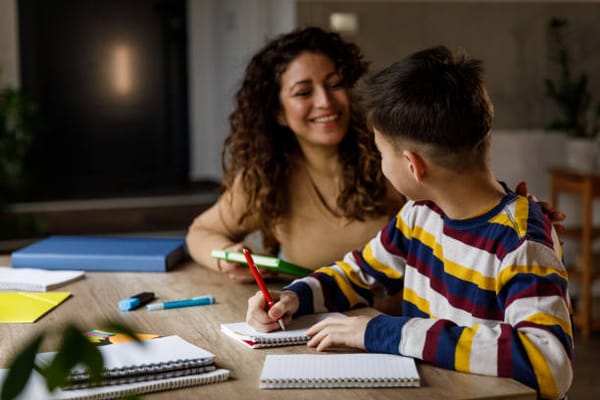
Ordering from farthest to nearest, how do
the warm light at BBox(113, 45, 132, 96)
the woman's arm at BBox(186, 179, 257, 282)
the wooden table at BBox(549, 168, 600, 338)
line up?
1. the warm light at BBox(113, 45, 132, 96)
2. the wooden table at BBox(549, 168, 600, 338)
3. the woman's arm at BBox(186, 179, 257, 282)

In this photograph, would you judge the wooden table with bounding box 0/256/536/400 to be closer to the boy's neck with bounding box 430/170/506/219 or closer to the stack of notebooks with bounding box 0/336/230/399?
the stack of notebooks with bounding box 0/336/230/399

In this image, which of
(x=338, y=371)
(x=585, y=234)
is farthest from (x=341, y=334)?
(x=585, y=234)

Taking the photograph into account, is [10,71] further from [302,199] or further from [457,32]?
[302,199]

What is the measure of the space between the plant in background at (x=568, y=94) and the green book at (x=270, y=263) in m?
2.81

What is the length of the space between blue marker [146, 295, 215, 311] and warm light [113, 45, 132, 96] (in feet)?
15.2

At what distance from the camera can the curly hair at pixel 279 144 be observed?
6.57 ft

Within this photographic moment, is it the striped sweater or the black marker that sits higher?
the striped sweater

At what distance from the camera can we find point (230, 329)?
132 centimetres

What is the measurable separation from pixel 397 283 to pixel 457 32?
114 inches

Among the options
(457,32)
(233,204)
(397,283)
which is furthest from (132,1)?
(397,283)

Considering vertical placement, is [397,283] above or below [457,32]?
below

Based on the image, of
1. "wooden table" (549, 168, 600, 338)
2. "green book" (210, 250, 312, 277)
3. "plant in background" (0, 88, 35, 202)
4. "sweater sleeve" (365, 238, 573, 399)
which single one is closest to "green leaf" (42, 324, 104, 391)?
"sweater sleeve" (365, 238, 573, 399)

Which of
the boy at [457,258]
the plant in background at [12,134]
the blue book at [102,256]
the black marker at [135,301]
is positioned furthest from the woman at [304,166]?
the plant in background at [12,134]

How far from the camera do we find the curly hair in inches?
78.8
